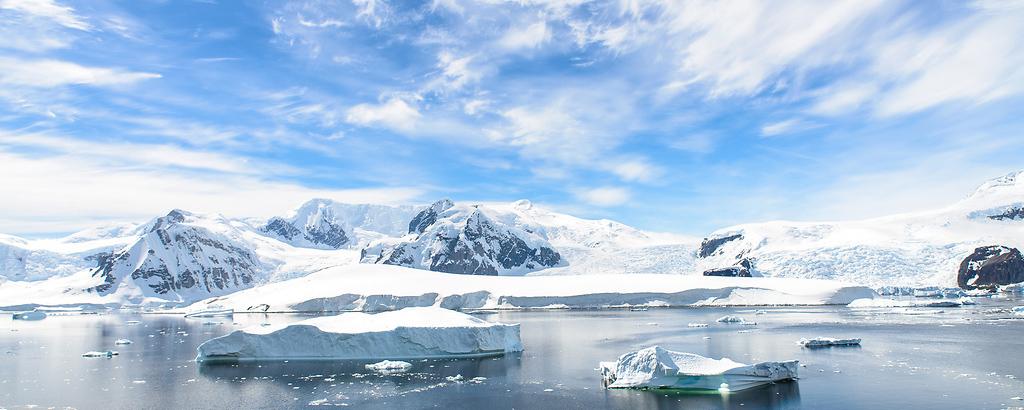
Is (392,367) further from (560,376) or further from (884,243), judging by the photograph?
(884,243)

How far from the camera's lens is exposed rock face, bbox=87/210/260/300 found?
131125 millimetres

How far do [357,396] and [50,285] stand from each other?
125 metres

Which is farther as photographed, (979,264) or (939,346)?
(979,264)

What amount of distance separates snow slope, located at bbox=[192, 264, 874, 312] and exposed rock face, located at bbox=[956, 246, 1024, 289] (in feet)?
77.4

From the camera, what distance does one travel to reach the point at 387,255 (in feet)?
485

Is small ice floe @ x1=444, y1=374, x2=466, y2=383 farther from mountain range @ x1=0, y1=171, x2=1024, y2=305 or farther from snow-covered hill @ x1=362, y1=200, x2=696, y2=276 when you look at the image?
snow-covered hill @ x1=362, y1=200, x2=696, y2=276

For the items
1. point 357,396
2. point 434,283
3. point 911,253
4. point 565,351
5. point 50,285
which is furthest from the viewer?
point 50,285

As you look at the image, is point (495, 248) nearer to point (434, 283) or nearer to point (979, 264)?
point (434, 283)

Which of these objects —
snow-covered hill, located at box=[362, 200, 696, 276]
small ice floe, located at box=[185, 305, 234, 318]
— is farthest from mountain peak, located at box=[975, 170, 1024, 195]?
small ice floe, located at box=[185, 305, 234, 318]

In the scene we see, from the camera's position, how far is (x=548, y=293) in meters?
78.2

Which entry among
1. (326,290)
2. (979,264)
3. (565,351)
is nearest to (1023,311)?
(565,351)

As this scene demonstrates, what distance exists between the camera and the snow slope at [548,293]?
245ft

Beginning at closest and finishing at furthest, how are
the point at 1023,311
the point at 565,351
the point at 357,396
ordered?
the point at 357,396, the point at 565,351, the point at 1023,311

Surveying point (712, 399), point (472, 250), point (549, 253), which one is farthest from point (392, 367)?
point (472, 250)
